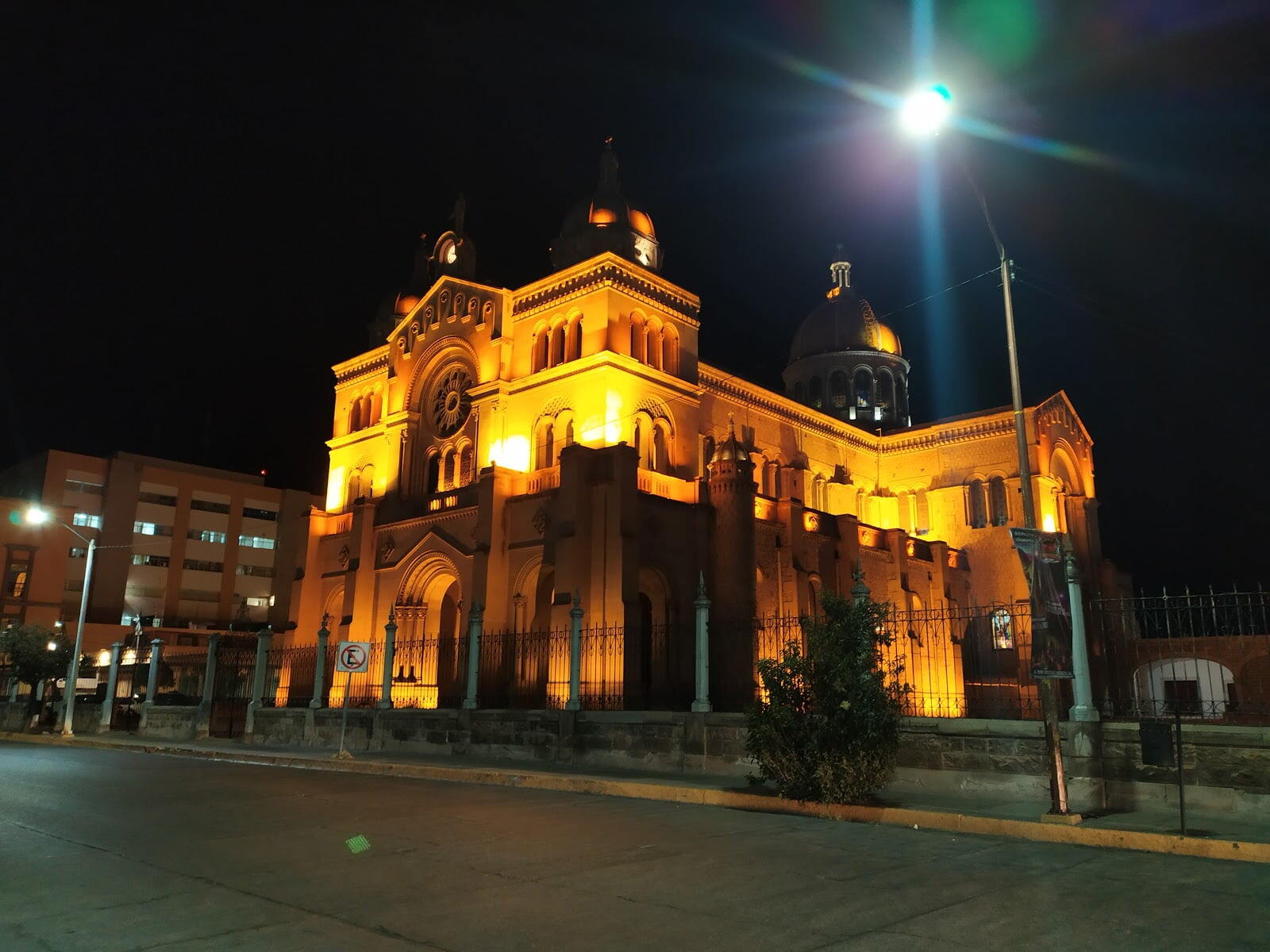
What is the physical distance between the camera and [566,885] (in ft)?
24.1

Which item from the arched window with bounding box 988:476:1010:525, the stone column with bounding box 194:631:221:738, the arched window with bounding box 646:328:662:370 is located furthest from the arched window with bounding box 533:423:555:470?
the arched window with bounding box 988:476:1010:525

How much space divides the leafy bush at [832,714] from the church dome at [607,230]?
73.7ft

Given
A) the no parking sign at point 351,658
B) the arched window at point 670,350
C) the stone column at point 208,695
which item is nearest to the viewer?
the no parking sign at point 351,658

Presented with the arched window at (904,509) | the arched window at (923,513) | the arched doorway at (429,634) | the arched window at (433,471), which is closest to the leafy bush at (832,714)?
the arched doorway at (429,634)

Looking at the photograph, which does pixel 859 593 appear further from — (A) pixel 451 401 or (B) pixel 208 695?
(A) pixel 451 401

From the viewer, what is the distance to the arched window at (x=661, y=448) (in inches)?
1239

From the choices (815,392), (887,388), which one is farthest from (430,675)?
(887,388)

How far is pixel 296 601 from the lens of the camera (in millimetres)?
38844

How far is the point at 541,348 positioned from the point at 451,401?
207 inches

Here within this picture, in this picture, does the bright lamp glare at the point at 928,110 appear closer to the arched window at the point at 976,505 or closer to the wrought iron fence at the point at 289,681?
the wrought iron fence at the point at 289,681

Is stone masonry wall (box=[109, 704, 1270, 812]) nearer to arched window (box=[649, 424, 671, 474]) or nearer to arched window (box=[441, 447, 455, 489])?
arched window (box=[441, 447, 455, 489])

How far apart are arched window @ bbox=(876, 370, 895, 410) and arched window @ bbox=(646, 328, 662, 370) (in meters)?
23.9

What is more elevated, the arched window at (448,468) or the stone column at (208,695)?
the arched window at (448,468)

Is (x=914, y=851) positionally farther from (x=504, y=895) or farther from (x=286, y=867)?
(x=286, y=867)
